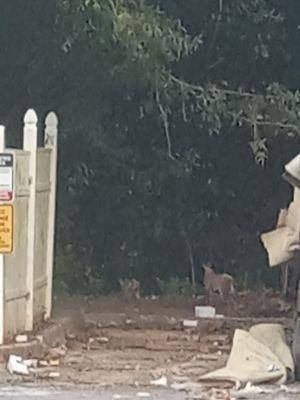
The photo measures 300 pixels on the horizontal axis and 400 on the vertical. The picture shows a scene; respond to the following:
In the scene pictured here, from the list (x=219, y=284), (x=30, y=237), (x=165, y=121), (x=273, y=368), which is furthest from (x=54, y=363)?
(x=219, y=284)

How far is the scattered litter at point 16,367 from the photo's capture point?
11336 millimetres

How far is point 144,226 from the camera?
17.4 meters

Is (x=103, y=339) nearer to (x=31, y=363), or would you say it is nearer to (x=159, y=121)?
(x=31, y=363)

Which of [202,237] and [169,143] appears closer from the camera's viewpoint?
[169,143]

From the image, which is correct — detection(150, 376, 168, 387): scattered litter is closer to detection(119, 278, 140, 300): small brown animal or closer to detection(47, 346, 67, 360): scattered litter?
detection(47, 346, 67, 360): scattered litter

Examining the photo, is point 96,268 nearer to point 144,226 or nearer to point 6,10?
point 144,226

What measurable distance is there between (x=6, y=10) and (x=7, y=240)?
13.7 feet

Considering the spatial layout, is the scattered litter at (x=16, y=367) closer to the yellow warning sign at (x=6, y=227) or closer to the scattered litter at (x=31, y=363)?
the scattered litter at (x=31, y=363)

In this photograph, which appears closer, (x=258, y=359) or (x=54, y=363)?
(x=258, y=359)

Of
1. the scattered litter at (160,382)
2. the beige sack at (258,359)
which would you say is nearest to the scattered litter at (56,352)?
the scattered litter at (160,382)

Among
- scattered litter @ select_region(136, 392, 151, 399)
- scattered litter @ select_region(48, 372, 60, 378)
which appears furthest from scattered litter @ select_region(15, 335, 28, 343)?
scattered litter @ select_region(136, 392, 151, 399)

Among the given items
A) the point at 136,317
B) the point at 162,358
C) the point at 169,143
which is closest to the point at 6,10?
the point at 169,143

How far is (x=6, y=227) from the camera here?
12203mm

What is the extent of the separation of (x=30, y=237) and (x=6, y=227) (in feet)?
2.91
